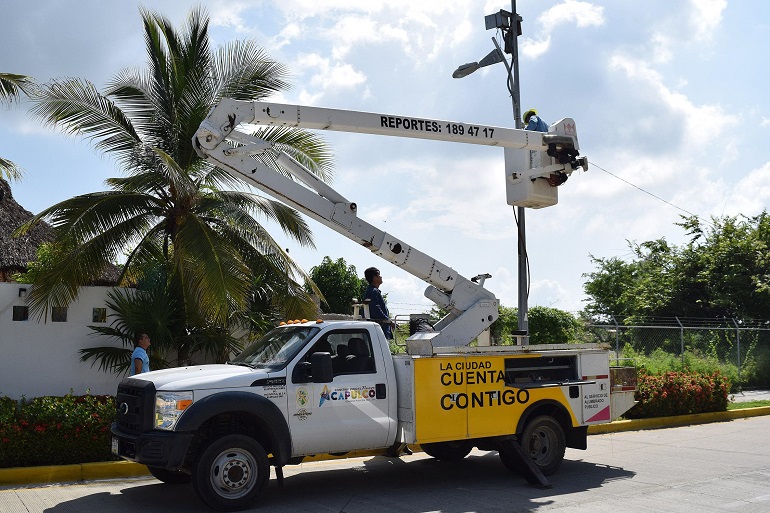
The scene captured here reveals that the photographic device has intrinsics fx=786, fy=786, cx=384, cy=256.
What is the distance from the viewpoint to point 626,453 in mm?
12188

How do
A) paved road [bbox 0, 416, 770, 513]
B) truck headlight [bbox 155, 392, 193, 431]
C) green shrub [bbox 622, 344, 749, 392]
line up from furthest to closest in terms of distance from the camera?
green shrub [bbox 622, 344, 749, 392]
paved road [bbox 0, 416, 770, 513]
truck headlight [bbox 155, 392, 193, 431]

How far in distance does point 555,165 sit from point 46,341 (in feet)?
27.1

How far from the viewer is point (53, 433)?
10109 mm

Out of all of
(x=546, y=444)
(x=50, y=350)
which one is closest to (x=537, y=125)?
(x=546, y=444)

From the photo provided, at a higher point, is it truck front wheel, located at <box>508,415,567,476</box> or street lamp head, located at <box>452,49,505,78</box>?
street lamp head, located at <box>452,49,505,78</box>

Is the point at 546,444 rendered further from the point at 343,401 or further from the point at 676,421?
the point at 676,421

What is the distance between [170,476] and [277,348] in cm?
205

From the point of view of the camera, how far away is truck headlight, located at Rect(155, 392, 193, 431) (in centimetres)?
802

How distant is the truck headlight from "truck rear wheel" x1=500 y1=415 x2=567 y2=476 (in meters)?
4.23

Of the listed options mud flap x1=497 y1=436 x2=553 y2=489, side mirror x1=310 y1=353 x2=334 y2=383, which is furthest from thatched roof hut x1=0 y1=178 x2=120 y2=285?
mud flap x1=497 y1=436 x2=553 y2=489

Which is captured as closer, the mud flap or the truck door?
the truck door

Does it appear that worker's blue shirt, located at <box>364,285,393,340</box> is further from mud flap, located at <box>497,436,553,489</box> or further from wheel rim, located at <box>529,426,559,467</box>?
wheel rim, located at <box>529,426,559,467</box>

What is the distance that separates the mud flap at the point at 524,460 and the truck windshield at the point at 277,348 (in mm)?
2845

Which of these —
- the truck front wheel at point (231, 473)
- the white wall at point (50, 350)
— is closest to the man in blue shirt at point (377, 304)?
the truck front wheel at point (231, 473)
